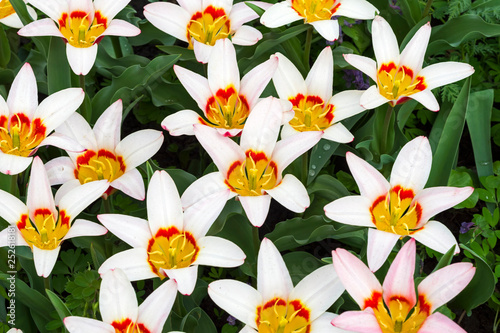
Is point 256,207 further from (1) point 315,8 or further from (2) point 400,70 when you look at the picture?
(1) point 315,8

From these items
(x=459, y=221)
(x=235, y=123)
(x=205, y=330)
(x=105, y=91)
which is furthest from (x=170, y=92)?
(x=459, y=221)

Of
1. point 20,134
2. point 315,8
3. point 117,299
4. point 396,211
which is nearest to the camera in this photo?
point 117,299

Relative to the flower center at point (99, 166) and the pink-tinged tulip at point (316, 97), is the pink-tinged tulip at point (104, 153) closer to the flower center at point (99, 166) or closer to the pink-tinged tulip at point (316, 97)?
the flower center at point (99, 166)

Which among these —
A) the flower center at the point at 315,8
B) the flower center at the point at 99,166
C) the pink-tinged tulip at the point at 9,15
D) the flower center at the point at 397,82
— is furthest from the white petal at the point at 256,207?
the pink-tinged tulip at the point at 9,15

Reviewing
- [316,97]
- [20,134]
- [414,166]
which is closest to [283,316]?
[414,166]

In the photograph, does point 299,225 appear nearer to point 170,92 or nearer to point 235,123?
point 235,123

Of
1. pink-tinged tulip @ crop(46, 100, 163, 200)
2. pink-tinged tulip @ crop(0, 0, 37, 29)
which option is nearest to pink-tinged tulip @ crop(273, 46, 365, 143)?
pink-tinged tulip @ crop(46, 100, 163, 200)
